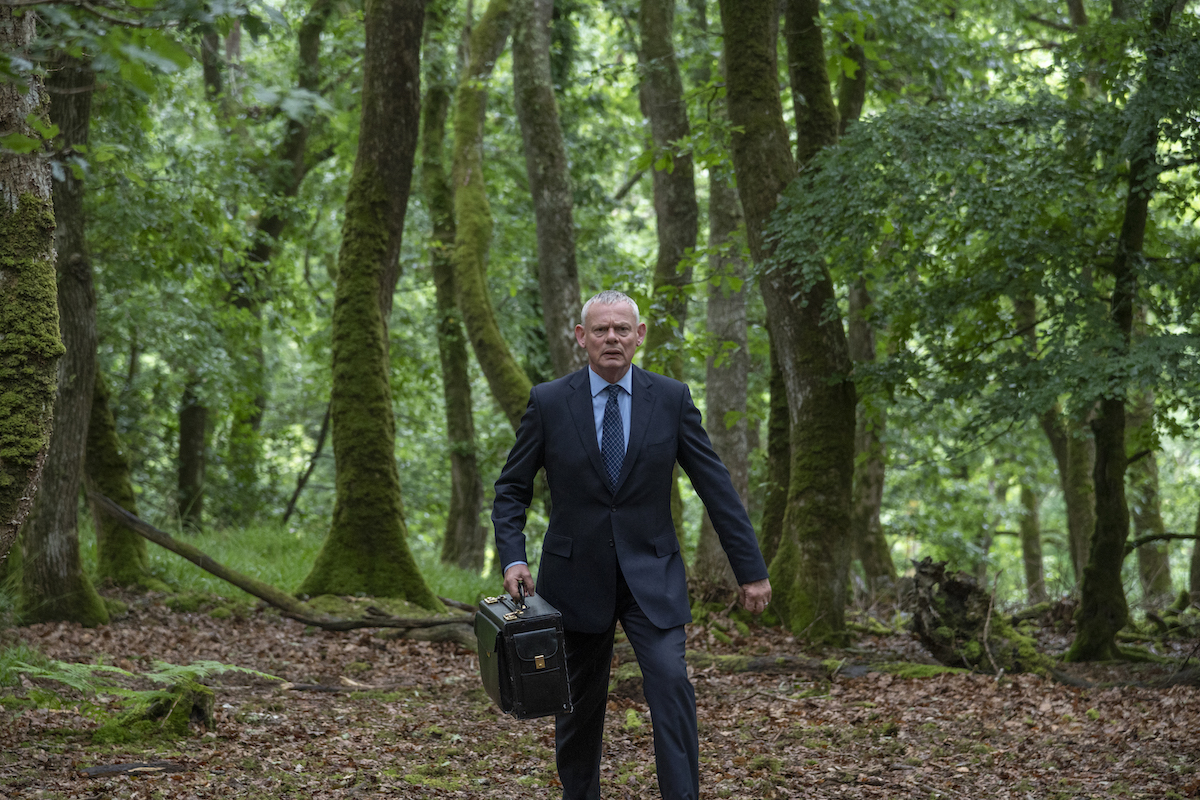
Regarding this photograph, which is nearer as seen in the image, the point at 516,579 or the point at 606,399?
the point at 516,579

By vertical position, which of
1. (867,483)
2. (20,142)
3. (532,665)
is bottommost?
(532,665)

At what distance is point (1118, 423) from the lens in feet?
26.2

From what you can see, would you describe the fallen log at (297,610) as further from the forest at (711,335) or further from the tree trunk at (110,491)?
the tree trunk at (110,491)

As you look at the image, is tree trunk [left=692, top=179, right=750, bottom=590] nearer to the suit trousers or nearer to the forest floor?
the forest floor

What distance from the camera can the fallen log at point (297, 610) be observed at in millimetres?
8656

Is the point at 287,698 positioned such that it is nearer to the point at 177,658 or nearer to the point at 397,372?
the point at 177,658

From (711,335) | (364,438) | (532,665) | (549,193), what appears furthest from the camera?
(549,193)

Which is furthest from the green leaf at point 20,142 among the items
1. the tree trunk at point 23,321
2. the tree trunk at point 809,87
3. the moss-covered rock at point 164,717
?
the tree trunk at point 809,87

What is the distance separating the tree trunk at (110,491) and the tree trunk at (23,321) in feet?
19.8

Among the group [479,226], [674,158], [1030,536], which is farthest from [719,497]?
[1030,536]

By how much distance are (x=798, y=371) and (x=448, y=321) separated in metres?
7.99

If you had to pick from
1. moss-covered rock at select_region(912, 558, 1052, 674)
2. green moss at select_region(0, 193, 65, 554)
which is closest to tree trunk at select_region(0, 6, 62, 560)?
green moss at select_region(0, 193, 65, 554)

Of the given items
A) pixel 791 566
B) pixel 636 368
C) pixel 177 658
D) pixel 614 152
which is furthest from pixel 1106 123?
pixel 614 152

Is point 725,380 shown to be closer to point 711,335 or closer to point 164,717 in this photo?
point 711,335
